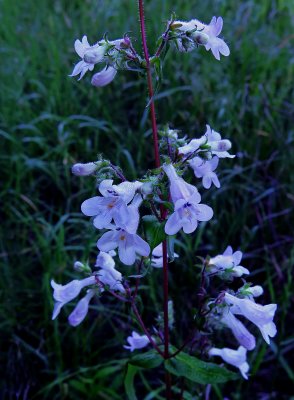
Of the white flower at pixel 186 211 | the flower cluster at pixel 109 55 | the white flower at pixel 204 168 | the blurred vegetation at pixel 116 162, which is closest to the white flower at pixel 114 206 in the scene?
the white flower at pixel 186 211

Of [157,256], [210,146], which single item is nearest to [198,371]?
[157,256]

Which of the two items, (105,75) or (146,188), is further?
(105,75)

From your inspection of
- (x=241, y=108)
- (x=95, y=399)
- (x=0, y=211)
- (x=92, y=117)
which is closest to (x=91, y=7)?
(x=92, y=117)

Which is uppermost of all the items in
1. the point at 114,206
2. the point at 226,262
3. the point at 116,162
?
the point at 116,162

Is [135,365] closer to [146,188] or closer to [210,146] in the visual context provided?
[146,188]

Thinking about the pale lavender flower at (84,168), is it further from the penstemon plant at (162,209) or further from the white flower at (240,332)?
the white flower at (240,332)

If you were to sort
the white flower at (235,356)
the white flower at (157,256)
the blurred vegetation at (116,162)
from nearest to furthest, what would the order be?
the white flower at (157,256)
the white flower at (235,356)
the blurred vegetation at (116,162)
